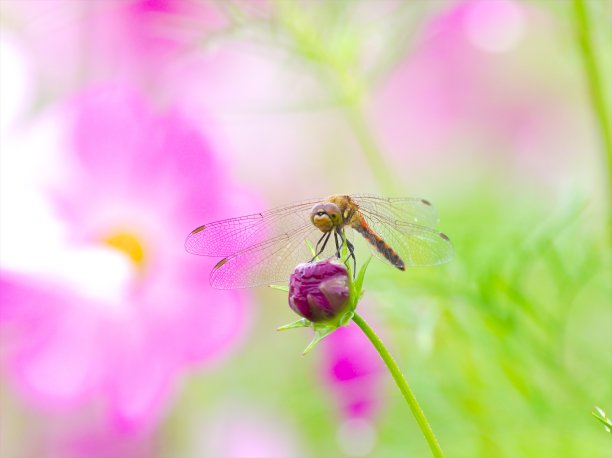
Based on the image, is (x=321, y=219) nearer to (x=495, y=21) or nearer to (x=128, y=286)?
(x=128, y=286)

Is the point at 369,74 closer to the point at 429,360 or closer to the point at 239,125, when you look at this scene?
the point at 429,360

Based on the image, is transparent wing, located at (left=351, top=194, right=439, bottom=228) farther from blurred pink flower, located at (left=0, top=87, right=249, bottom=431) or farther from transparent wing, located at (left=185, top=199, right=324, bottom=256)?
blurred pink flower, located at (left=0, top=87, right=249, bottom=431)

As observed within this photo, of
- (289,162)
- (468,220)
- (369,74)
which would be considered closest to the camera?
(369,74)

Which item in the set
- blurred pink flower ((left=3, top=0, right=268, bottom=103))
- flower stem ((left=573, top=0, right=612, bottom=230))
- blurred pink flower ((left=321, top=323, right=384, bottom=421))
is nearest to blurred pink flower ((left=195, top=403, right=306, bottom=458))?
blurred pink flower ((left=321, top=323, right=384, bottom=421))

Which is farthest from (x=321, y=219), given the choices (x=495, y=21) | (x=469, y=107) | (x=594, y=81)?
(x=469, y=107)

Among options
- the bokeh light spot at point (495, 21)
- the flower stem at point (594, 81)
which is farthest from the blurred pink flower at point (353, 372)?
the bokeh light spot at point (495, 21)

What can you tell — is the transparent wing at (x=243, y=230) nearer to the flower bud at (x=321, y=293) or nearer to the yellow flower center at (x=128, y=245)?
the flower bud at (x=321, y=293)

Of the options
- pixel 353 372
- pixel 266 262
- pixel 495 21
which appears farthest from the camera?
pixel 495 21

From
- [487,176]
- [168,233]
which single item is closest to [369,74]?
[168,233]
